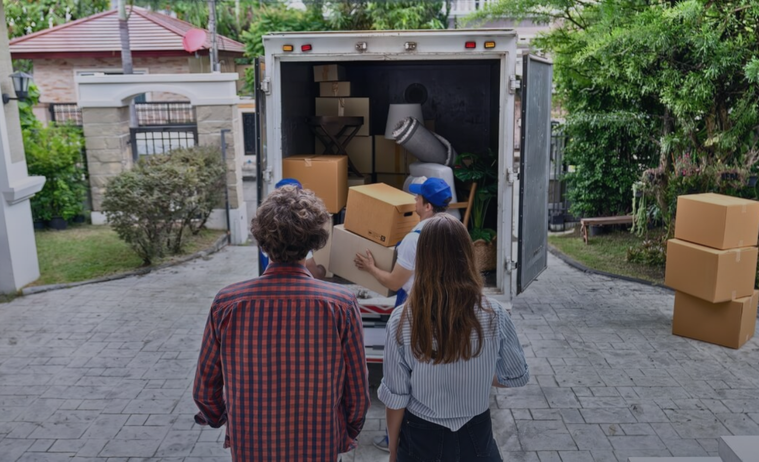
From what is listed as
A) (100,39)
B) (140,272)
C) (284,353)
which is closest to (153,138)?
(140,272)

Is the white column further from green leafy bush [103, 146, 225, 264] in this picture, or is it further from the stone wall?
the stone wall

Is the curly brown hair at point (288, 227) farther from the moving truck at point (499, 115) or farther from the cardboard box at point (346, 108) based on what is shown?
the cardboard box at point (346, 108)

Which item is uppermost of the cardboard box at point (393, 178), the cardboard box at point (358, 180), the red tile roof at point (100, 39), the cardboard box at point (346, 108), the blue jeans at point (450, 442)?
the red tile roof at point (100, 39)

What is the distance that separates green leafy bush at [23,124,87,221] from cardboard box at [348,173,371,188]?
6556mm

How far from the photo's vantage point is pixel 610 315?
24.2 feet

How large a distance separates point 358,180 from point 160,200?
12.3 feet

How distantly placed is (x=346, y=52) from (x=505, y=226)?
5.67 feet

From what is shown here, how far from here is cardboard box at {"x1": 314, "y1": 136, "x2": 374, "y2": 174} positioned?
22.8ft

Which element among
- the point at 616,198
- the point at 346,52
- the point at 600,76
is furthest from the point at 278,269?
the point at 616,198

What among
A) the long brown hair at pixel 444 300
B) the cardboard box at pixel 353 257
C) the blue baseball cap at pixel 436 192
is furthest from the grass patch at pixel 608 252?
the long brown hair at pixel 444 300

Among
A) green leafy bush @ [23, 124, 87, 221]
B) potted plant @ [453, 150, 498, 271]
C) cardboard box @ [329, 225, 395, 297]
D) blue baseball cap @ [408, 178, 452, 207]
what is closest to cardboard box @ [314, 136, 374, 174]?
potted plant @ [453, 150, 498, 271]

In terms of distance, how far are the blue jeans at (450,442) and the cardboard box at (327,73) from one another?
4.62 meters

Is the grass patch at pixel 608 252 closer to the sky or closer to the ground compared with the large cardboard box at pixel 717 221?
closer to the ground

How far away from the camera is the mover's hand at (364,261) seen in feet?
16.1
